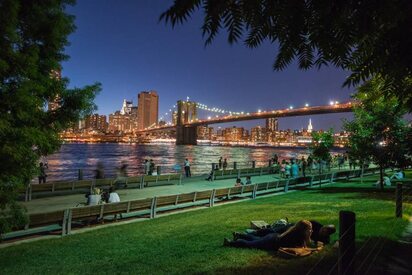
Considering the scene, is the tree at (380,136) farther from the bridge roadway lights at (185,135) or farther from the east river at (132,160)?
the bridge roadway lights at (185,135)

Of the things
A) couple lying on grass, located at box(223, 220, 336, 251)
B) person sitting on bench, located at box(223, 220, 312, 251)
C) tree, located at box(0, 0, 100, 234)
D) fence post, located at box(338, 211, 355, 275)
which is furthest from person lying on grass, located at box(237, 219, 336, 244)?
tree, located at box(0, 0, 100, 234)

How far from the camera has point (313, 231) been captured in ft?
24.0

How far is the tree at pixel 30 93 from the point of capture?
16.7ft

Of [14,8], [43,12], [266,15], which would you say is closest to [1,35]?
[14,8]

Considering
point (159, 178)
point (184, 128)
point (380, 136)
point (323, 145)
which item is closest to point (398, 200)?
point (380, 136)

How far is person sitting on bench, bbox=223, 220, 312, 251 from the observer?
659 centimetres

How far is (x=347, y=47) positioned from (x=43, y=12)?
17.0 feet

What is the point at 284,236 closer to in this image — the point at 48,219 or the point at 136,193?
the point at 48,219

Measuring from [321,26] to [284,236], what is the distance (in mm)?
5370

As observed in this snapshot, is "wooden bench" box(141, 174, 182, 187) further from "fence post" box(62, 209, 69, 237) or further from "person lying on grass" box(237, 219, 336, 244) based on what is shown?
"person lying on grass" box(237, 219, 336, 244)

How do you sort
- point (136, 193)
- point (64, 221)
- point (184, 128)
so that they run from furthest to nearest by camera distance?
point (184, 128), point (136, 193), point (64, 221)

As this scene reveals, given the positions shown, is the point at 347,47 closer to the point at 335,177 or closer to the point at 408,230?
the point at 408,230

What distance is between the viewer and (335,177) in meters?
24.1

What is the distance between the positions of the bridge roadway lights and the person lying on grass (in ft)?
379
